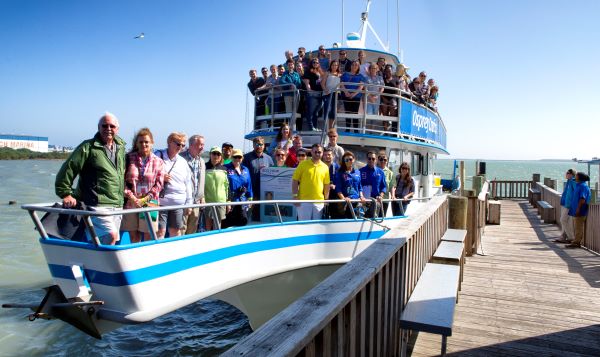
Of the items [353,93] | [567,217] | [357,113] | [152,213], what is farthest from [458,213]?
[152,213]

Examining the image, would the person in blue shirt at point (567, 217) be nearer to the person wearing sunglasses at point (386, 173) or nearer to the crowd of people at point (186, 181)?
the crowd of people at point (186, 181)

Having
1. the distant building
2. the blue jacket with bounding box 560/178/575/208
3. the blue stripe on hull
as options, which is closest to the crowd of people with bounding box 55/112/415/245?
the blue stripe on hull

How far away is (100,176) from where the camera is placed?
4414 mm

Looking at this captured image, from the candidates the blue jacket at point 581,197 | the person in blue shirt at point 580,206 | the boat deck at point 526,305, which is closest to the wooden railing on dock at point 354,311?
the boat deck at point 526,305

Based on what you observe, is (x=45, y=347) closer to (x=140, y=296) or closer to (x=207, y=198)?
(x=207, y=198)

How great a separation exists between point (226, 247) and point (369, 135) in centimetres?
A: 557

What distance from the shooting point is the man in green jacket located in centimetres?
427

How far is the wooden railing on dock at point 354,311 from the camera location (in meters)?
1.63

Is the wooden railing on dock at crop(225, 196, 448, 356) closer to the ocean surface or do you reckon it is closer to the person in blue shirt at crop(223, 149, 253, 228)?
the person in blue shirt at crop(223, 149, 253, 228)

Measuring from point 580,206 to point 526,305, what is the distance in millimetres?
5357

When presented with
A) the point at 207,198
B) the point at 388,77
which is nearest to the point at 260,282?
the point at 207,198

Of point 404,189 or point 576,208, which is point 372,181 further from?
point 576,208

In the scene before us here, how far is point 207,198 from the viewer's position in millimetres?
6402

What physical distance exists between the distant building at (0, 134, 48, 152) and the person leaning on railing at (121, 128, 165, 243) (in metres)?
154
